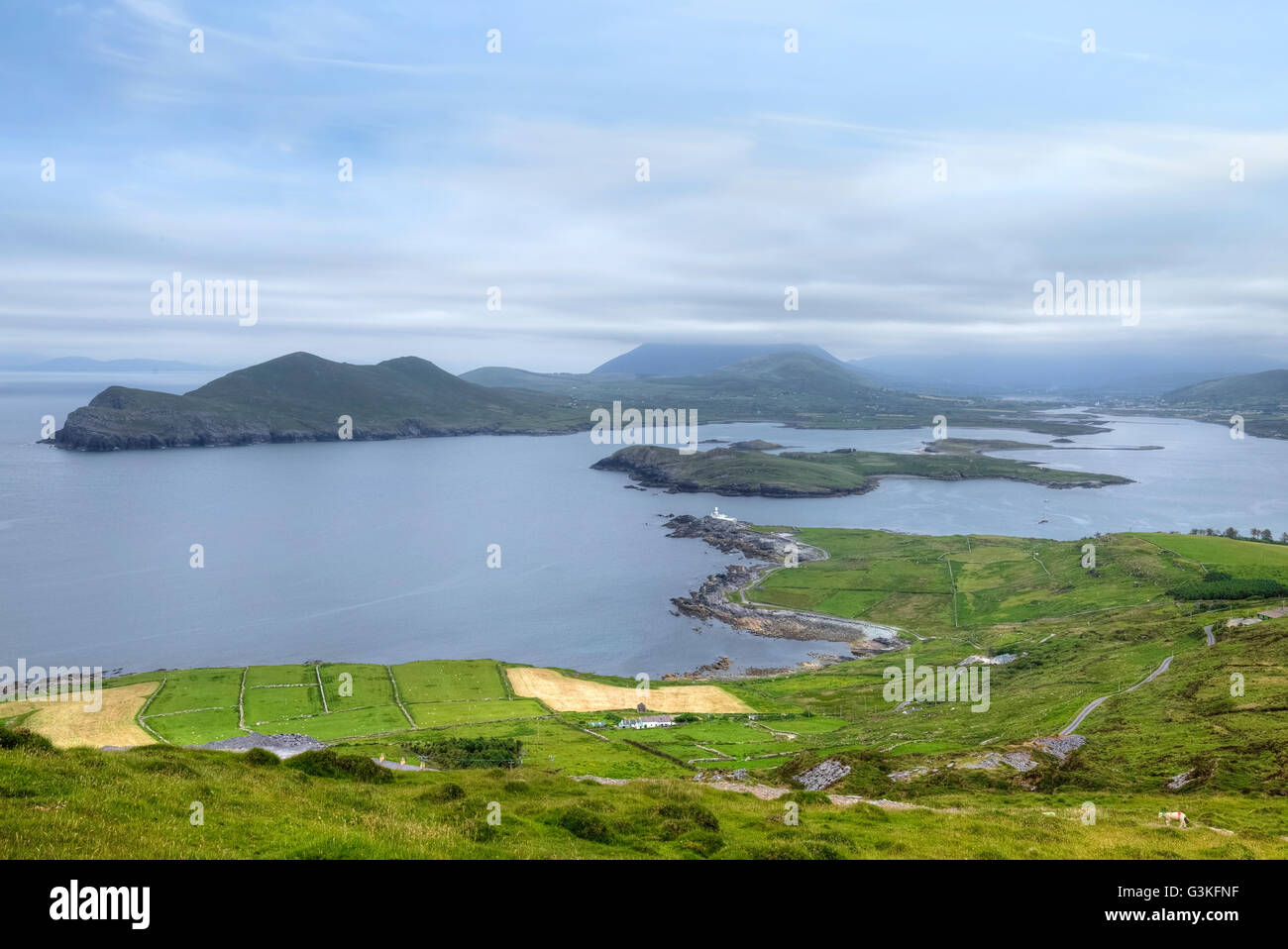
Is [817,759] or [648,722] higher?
[817,759]

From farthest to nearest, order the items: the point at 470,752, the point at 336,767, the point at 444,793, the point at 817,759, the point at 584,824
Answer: the point at 470,752 → the point at 817,759 → the point at 336,767 → the point at 444,793 → the point at 584,824

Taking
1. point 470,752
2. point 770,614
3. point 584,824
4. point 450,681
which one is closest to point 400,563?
point 450,681

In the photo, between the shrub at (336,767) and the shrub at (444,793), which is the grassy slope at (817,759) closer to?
the shrub at (444,793)

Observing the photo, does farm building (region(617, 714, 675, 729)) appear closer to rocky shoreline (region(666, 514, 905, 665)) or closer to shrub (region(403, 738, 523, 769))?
shrub (region(403, 738, 523, 769))

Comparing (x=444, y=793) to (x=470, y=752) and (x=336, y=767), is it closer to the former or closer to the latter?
(x=336, y=767)

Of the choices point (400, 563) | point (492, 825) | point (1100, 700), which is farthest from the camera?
point (400, 563)

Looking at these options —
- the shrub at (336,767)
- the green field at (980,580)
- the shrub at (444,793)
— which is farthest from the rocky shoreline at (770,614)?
the shrub at (444,793)
